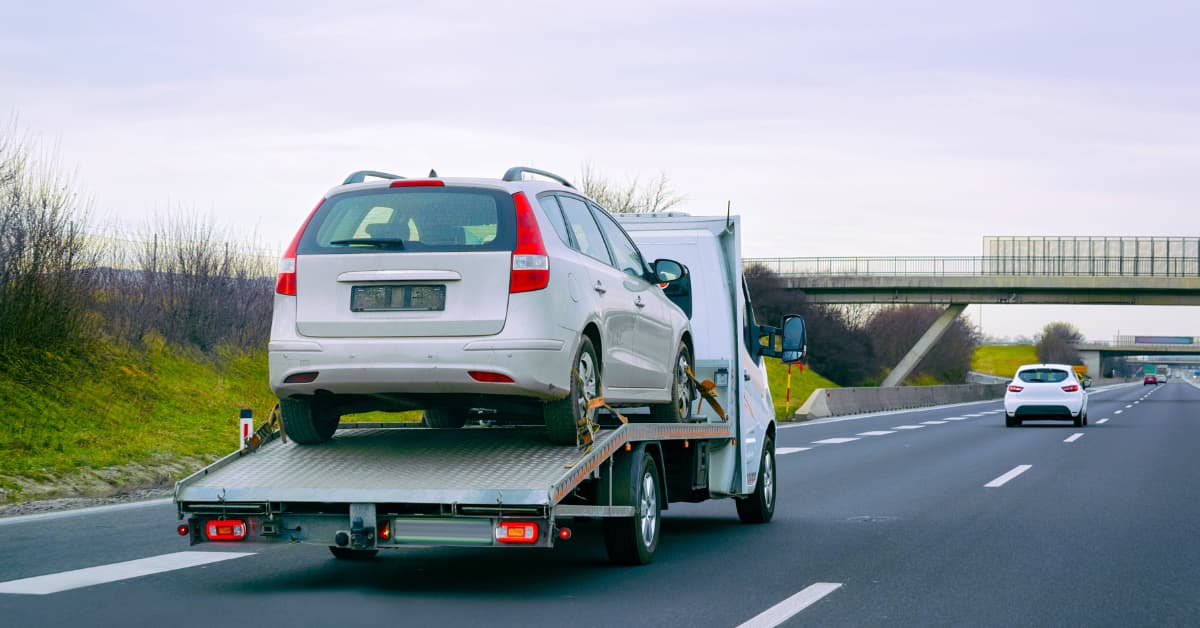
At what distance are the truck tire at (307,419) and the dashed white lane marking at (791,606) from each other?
280 centimetres

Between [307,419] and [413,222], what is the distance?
1.35 metres

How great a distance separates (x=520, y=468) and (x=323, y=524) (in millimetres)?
1028

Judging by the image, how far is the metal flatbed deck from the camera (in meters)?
6.96

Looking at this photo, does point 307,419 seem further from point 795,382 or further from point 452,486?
point 795,382

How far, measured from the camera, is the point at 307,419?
8031mm

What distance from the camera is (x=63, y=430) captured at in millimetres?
15992

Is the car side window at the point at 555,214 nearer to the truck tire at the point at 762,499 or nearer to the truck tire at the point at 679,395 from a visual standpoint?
the truck tire at the point at 679,395

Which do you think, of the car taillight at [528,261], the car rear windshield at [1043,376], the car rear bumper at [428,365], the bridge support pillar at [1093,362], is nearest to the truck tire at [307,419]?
the car rear bumper at [428,365]

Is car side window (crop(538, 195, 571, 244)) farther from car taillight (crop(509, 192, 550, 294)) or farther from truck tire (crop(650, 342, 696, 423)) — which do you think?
truck tire (crop(650, 342, 696, 423))

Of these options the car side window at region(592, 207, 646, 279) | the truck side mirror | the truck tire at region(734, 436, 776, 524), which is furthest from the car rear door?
the truck tire at region(734, 436, 776, 524)

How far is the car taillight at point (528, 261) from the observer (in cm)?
724

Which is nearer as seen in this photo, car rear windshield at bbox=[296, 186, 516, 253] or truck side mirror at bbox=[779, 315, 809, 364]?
car rear windshield at bbox=[296, 186, 516, 253]

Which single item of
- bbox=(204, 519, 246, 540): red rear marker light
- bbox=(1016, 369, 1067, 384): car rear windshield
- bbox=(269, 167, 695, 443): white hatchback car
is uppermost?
bbox=(269, 167, 695, 443): white hatchback car

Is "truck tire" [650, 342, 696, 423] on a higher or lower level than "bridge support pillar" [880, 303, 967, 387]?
higher
